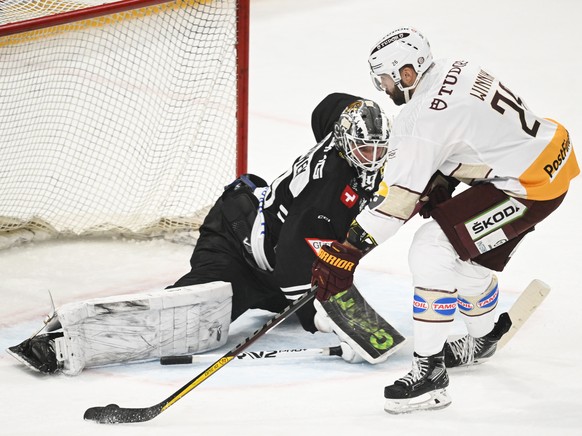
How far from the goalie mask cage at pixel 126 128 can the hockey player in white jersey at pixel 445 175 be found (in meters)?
1.59

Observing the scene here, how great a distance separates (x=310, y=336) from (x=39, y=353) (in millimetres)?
929

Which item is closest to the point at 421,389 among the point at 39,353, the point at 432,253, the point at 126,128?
the point at 432,253

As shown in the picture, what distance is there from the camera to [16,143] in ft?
Answer: 16.2

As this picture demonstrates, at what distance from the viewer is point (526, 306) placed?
342cm

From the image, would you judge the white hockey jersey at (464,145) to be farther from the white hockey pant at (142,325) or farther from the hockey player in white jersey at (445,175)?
the white hockey pant at (142,325)

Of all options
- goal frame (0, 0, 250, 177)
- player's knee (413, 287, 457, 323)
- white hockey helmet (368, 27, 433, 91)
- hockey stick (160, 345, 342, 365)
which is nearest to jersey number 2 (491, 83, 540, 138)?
white hockey helmet (368, 27, 433, 91)

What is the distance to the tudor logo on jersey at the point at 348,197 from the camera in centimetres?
342

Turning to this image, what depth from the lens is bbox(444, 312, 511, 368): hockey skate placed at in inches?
128

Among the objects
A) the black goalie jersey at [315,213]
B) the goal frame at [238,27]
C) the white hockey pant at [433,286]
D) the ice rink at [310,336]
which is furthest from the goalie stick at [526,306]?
the goal frame at [238,27]

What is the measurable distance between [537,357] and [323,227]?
808mm

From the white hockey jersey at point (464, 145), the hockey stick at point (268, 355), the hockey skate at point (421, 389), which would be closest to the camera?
the white hockey jersey at point (464, 145)

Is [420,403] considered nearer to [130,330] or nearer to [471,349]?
[471,349]

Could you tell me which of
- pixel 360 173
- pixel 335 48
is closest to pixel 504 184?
pixel 360 173

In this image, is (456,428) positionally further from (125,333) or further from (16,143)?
(16,143)
